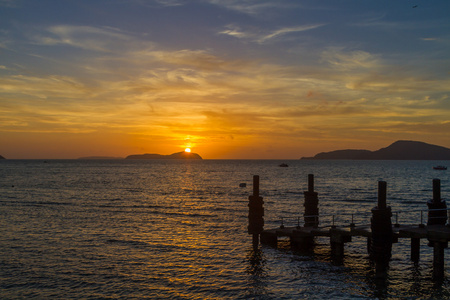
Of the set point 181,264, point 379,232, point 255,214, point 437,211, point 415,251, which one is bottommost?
point 181,264

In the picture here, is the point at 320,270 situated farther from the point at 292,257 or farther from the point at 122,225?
the point at 122,225

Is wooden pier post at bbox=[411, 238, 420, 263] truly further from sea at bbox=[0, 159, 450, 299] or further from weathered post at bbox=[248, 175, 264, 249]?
weathered post at bbox=[248, 175, 264, 249]

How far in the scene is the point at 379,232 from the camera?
2228 cm

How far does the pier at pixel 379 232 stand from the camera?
22391 mm

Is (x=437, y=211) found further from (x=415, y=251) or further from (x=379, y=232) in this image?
(x=379, y=232)

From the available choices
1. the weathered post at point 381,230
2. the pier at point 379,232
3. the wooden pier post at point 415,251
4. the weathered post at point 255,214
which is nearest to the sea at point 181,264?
the wooden pier post at point 415,251

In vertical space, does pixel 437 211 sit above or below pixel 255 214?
above

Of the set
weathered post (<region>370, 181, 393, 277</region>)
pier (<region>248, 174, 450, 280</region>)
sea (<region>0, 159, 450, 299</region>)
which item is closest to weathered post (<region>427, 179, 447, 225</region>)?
pier (<region>248, 174, 450, 280</region>)

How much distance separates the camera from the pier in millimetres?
22391

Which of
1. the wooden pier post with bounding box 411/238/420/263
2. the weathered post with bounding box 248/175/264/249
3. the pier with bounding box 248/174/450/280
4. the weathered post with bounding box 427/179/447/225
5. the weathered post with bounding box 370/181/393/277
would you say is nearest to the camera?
the weathered post with bounding box 370/181/393/277

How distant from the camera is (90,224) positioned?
4141 centimetres

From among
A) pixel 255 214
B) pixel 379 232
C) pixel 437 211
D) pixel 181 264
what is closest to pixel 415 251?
pixel 437 211

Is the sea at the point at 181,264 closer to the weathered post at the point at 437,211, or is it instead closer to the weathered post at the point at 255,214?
the weathered post at the point at 255,214

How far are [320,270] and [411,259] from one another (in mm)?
7250
